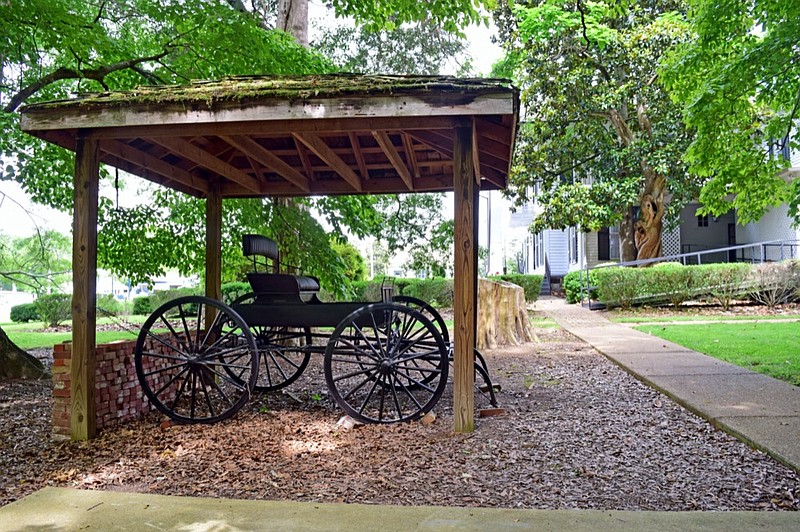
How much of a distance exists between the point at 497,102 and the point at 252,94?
6.28ft

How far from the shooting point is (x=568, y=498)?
3.96 meters

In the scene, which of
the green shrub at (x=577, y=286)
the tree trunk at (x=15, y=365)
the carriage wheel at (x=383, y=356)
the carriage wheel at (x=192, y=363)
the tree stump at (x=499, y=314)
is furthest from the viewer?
the green shrub at (x=577, y=286)

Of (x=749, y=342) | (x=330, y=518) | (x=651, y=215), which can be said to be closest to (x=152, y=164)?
(x=330, y=518)

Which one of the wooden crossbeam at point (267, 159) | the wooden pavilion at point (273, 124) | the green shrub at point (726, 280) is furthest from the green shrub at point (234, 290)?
the wooden pavilion at point (273, 124)

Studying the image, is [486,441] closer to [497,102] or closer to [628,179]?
[497,102]

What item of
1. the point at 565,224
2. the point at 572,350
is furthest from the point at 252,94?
the point at 565,224

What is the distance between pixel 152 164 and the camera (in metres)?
6.89

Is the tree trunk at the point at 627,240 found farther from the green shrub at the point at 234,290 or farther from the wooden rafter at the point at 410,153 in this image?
the wooden rafter at the point at 410,153

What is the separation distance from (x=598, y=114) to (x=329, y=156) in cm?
1599

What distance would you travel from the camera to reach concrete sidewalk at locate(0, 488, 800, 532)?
3426 mm

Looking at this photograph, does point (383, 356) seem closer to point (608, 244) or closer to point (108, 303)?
point (108, 303)

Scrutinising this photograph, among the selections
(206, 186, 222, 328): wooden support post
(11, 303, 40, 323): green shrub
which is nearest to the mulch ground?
(206, 186, 222, 328): wooden support post

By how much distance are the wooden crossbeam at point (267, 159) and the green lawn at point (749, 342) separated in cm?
605

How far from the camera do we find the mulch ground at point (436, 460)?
4059 mm
